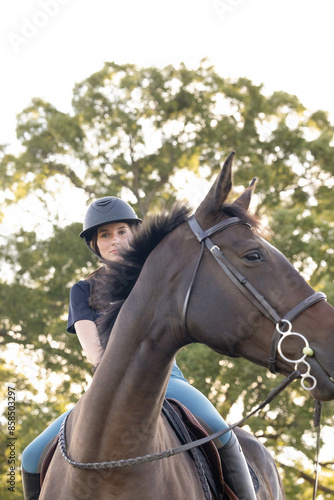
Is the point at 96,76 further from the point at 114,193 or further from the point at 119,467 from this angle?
the point at 119,467

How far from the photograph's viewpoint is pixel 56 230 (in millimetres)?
19031

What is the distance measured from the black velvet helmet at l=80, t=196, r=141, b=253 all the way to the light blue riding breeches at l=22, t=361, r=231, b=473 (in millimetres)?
1480

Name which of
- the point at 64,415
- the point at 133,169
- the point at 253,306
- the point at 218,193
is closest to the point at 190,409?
the point at 64,415

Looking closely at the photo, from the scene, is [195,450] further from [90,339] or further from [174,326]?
[174,326]

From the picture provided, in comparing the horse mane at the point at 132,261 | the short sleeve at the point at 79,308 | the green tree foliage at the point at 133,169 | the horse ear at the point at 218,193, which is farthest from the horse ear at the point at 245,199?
the green tree foliage at the point at 133,169

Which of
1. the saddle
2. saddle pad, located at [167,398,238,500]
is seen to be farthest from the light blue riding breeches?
saddle pad, located at [167,398,238,500]

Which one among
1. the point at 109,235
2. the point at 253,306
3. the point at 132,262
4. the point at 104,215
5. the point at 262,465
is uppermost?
the point at 104,215

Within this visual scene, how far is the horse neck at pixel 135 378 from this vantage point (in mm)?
3182

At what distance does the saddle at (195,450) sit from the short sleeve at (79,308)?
31.6 inches

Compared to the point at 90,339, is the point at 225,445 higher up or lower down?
lower down

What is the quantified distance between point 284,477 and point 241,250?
15.1m

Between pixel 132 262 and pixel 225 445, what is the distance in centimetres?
175

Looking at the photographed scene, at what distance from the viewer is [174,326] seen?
3188 millimetres

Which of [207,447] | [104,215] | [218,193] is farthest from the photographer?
[104,215]
